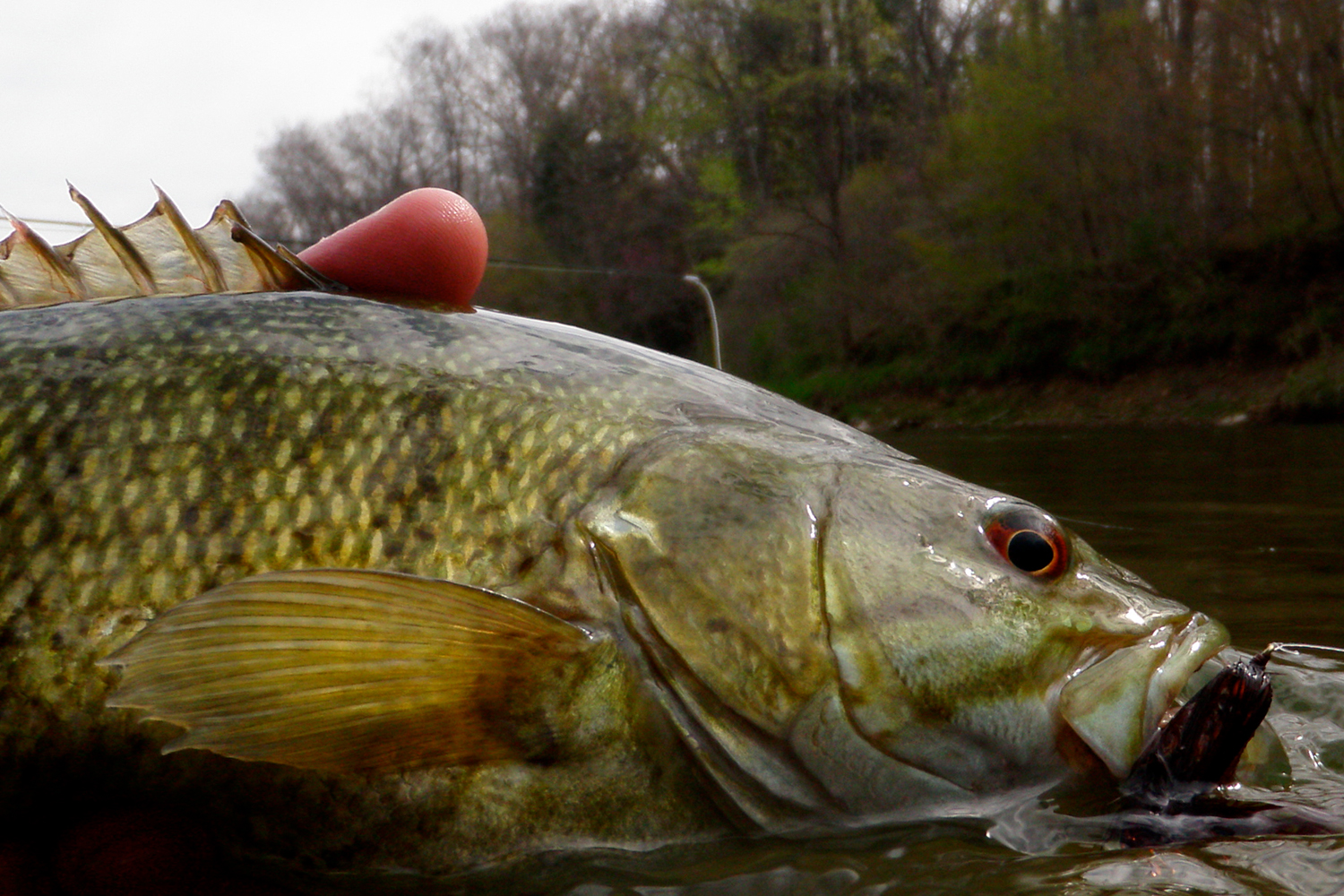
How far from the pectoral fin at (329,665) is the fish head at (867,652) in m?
0.24

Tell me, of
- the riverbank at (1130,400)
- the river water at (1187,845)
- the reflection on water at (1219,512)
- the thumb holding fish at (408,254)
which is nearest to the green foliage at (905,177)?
the riverbank at (1130,400)

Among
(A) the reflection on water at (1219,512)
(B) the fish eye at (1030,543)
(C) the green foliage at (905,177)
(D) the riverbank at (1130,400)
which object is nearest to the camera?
(B) the fish eye at (1030,543)

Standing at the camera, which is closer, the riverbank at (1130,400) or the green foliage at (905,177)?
the riverbank at (1130,400)

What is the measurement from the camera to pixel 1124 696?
5.28ft

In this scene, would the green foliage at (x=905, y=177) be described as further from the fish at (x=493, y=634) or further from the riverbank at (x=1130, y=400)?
the fish at (x=493, y=634)

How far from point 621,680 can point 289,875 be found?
60 cm

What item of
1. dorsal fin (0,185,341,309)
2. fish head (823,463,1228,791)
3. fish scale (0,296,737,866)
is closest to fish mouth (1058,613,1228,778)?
fish head (823,463,1228,791)

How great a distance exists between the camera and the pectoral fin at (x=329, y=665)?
1.49m

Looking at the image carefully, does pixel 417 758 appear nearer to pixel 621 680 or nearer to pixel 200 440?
pixel 621 680

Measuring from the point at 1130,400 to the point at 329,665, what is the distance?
25.8 m

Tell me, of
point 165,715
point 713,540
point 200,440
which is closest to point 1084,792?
point 713,540

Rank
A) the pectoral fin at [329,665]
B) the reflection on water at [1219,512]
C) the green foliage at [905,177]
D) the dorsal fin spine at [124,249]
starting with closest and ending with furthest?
the pectoral fin at [329,665] < the dorsal fin spine at [124,249] < the reflection on water at [1219,512] < the green foliage at [905,177]

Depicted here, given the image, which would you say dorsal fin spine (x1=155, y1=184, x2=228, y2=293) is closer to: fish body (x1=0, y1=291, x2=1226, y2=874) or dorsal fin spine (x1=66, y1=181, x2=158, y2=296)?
dorsal fin spine (x1=66, y1=181, x2=158, y2=296)

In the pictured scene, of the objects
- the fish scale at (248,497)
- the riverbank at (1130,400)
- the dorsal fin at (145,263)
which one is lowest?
the riverbank at (1130,400)
